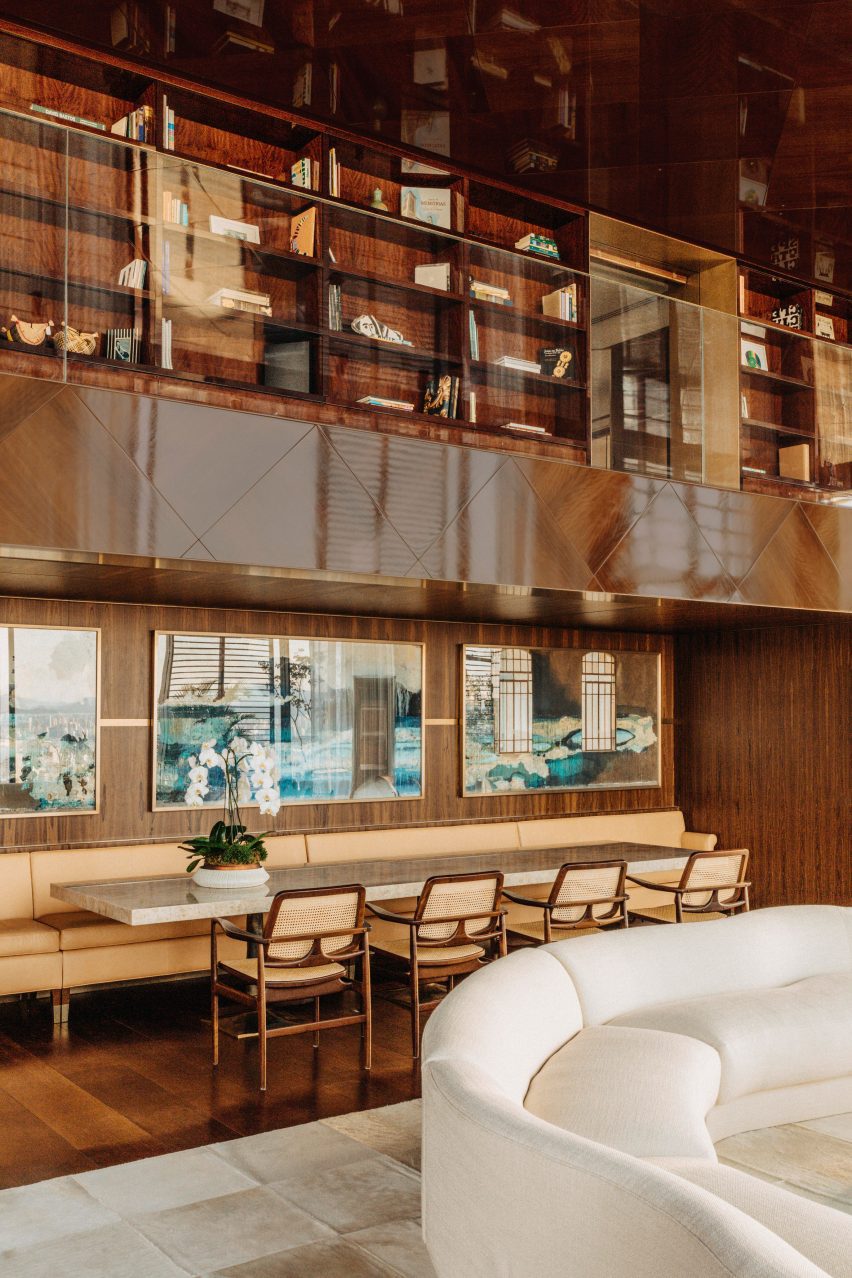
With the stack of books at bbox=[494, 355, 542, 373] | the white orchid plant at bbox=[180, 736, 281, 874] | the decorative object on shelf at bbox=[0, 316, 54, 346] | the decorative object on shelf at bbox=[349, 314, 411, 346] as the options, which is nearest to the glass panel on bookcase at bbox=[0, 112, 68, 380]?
the decorative object on shelf at bbox=[0, 316, 54, 346]

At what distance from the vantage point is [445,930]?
5457 millimetres

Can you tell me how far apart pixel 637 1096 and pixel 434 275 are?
413 cm

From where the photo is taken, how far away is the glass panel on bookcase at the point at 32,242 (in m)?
4.29

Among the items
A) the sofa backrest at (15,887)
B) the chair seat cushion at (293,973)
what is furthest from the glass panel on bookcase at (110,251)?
the sofa backrest at (15,887)

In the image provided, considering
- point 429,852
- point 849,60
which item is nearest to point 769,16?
point 849,60

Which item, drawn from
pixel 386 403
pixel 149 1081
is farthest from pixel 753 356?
pixel 149 1081

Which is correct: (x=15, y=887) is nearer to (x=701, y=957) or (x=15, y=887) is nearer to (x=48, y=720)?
(x=48, y=720)

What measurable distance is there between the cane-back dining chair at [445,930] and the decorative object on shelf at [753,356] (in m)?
3.60

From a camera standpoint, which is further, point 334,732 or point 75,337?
point 334,732

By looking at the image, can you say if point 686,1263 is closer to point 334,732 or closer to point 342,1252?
point 342,1252

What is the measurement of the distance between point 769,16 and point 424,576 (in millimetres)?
2772

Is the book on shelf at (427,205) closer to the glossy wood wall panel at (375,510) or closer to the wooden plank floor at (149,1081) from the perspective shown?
the glossy wood wall panel at (375,510)

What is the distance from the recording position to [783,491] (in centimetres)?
707

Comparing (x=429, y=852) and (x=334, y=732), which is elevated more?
(x=334, y=732)
